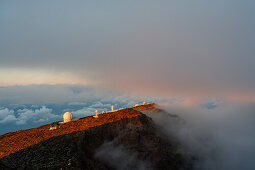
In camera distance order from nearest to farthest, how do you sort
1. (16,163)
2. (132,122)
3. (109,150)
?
(16,163) < (109,150) < (132,122)

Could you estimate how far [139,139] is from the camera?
6262 cm

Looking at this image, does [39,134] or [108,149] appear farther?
[39,134]

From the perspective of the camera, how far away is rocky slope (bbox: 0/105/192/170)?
144 feet

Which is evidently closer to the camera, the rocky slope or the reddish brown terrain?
the rocky slope

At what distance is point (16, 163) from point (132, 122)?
126ft

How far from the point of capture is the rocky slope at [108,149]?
4403 cm

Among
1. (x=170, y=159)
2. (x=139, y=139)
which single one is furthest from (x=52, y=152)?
(x=170, y=159)

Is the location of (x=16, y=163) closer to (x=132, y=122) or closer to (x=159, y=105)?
(x=132, y=122)

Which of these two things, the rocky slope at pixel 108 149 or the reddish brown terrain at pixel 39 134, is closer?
the rocky slope at pixel 108 149

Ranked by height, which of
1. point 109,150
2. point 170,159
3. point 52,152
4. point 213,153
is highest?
point 52,152

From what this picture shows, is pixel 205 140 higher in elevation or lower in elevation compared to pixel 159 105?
lower

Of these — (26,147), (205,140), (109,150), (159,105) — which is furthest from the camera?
(159,105)

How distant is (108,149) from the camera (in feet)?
184

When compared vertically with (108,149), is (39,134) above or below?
above
